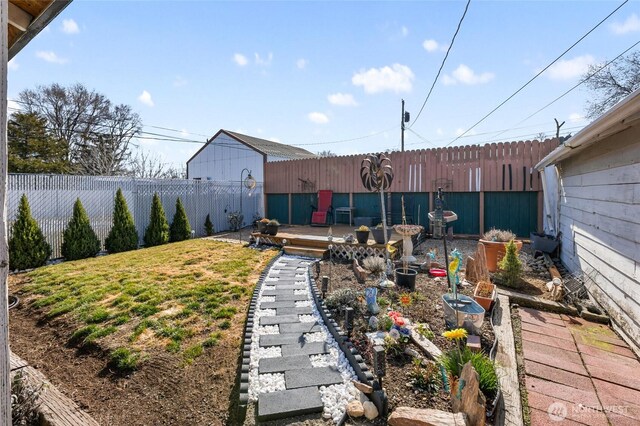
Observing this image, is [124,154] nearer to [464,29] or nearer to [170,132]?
[170,132]

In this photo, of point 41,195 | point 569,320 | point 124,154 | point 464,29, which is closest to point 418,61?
point 464,29

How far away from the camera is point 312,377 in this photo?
7.55 feet

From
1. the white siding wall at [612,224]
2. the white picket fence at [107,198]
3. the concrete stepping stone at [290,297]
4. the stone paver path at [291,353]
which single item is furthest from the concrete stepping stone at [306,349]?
the white picket fence at [107,198]

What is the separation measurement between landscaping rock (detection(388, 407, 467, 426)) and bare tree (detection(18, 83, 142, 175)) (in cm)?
2126

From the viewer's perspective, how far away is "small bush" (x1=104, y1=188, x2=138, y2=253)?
299 inches

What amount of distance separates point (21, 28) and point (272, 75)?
7.55 meters

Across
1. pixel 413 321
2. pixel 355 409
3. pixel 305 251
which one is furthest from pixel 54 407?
pixel 305 251

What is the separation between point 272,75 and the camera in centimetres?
845

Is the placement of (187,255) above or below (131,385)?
above

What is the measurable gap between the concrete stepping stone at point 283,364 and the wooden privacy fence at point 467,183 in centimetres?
613

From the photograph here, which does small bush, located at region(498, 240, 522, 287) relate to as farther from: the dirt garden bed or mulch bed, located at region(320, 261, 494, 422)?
the dirt garden bed

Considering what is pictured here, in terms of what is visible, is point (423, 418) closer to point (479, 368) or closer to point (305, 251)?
point (479, 368)

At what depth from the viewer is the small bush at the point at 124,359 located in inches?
108

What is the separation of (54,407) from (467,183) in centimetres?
846
